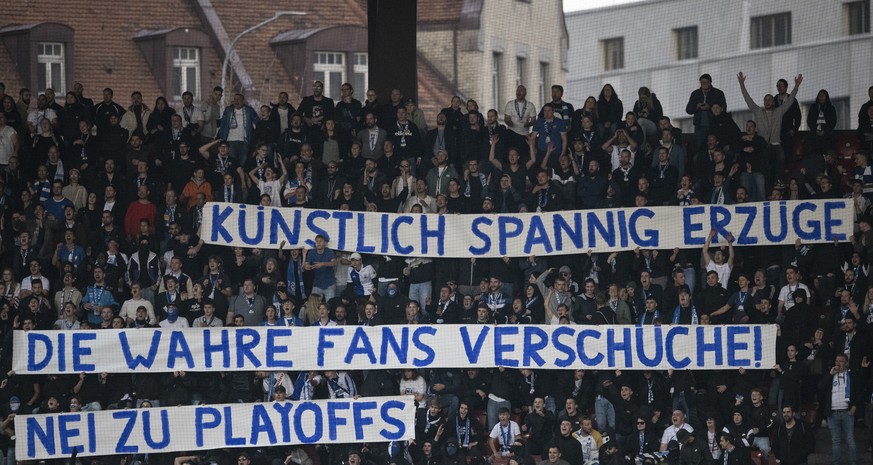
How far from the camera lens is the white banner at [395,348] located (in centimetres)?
2041

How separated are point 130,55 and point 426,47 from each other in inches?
306

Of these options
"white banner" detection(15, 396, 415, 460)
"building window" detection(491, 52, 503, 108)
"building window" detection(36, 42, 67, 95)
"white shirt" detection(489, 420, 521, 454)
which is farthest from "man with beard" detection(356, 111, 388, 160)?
"building window" detection(491, 52, 503, 108)

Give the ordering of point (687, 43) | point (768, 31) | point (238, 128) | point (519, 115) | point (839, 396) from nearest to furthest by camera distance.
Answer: point (839, 396)
point (238, 128)
point (519, 115)
point (768, 31)
point (687, 43)

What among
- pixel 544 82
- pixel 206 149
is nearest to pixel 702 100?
pixel 206 149

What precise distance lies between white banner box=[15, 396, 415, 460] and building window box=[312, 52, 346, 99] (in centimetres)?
2048

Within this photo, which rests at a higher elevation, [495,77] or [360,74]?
[360,74]

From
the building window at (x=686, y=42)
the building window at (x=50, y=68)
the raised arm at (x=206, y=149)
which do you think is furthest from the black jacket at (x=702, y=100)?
the building window at (x=686, y=42)

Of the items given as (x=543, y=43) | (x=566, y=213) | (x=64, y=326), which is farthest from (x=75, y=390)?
(x=543, y=43)

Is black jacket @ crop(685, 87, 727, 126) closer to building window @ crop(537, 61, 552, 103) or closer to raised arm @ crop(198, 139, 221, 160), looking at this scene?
raised arm @ crop(198, 139, 221, 160)

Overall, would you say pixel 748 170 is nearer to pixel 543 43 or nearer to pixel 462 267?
pixel 462 267

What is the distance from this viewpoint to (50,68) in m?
36.6

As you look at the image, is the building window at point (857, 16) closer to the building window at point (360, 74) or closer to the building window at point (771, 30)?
the building window at point (771, 30)

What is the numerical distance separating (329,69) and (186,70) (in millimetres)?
3841

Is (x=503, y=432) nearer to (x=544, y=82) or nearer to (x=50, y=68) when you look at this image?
(x=50, y=68)
